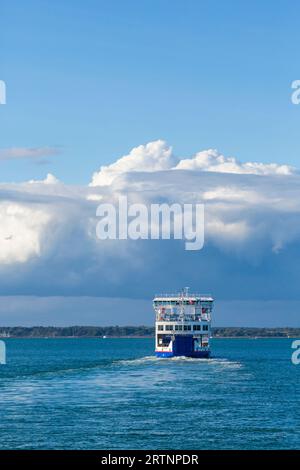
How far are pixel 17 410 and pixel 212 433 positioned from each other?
23635 millimetres

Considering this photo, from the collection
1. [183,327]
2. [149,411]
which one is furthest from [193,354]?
[149,411]

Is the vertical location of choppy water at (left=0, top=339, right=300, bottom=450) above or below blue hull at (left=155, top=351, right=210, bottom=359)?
below

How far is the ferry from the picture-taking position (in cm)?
16988

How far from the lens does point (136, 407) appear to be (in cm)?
9062

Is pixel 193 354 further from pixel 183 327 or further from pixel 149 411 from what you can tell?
pixel 149 411

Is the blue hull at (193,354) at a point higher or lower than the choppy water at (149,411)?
higher

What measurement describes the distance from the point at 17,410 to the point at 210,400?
2120 centimetres

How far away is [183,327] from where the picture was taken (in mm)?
169375

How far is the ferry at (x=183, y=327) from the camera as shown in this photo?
170 m
